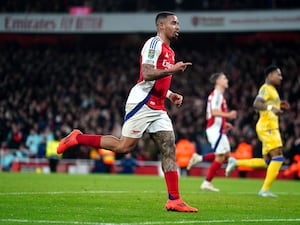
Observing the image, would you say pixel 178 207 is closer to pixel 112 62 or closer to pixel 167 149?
pixel 167 149

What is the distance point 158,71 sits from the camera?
378 inches

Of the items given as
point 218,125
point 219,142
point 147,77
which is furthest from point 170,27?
point 218,125

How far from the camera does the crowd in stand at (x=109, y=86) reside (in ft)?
95.7

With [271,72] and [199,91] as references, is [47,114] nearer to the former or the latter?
[199,91]

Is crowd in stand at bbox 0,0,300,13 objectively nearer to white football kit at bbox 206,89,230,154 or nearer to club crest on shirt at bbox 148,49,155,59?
white football kit at bbox 206,89,230,154

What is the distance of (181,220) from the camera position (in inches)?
335

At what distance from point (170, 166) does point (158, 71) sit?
4.52ft

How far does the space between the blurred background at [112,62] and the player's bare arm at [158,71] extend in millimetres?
18014

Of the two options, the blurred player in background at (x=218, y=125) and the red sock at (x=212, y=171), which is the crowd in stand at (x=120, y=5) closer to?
the blurred player in background at (x=218, y=125)

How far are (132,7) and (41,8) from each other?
4848mm

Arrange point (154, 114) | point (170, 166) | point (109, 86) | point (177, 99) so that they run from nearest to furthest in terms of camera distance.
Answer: point (170, 166) < point (154, 114) < point (177, 99) < point (109, 86)

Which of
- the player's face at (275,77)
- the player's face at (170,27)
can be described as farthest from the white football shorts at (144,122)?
the player's face at (275,77)

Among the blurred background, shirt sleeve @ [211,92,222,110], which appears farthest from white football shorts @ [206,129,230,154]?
the blurred background

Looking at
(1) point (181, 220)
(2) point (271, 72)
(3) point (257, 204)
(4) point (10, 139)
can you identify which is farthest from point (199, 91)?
(1) point (181, 220)
